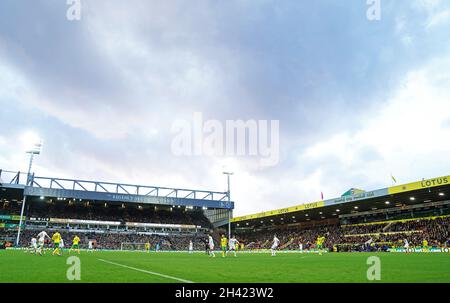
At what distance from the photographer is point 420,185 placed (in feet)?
125

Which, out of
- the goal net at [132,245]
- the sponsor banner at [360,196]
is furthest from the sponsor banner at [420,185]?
the goal net at [132,245]

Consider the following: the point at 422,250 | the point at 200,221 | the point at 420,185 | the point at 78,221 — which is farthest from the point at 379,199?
the point at 78,221

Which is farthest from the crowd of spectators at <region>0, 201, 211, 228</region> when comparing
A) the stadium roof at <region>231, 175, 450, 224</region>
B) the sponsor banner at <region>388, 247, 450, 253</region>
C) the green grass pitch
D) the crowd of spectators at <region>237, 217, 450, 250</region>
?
the green grass pitch

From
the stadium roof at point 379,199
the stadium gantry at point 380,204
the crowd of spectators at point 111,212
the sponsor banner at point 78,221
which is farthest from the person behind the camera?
the crowd of spectators at point 111,212

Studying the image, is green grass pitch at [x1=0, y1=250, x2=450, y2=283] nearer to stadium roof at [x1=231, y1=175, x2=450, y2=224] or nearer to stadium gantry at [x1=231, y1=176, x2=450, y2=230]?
stadium roof at [x1=231, y1=175, x2=450, y2=224]

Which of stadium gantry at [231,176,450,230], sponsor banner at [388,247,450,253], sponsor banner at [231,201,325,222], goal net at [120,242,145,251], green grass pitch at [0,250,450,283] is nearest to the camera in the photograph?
green grass pitch at [0,250,450,283]

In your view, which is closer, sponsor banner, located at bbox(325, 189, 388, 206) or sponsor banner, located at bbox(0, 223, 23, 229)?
sponsor banner, located at bbox(325, 189, 388, 206)

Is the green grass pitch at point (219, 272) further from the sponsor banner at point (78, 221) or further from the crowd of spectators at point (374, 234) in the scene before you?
the sponsor banner at point (78, 221)

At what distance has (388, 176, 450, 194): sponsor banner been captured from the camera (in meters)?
35.0

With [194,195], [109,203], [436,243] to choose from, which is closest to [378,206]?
[436,243]

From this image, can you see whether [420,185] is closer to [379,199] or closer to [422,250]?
[422,250]

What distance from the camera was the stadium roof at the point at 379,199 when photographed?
39069mm
